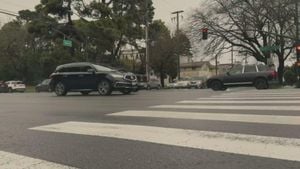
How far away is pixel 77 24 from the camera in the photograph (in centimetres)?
5316

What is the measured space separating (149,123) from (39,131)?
6.94ft

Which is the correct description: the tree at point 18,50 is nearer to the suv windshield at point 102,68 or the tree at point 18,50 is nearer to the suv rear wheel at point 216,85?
the suv rear wheel at point 216,85

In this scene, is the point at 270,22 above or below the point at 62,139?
above

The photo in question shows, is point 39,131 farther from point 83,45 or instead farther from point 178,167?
point 83,45

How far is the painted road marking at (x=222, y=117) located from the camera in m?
8.99

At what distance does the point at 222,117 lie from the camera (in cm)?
977

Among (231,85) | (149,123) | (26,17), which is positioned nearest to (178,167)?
(149,123)

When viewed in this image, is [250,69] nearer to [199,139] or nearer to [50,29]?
[199,139]

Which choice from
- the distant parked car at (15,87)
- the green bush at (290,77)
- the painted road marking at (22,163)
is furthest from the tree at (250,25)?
the painted road marking at (22,163)

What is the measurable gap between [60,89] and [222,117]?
13907mm

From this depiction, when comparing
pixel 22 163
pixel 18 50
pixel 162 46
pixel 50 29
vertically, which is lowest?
pixel 22 163

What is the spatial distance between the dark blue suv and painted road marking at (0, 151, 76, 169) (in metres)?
14.3

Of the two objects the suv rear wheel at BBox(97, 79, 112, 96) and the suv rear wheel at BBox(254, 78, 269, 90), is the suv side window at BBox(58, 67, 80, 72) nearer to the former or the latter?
the suv rear wheel at BBox(97, 79, 112, 96)

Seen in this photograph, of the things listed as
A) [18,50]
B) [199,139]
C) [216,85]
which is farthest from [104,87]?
[18,50]
